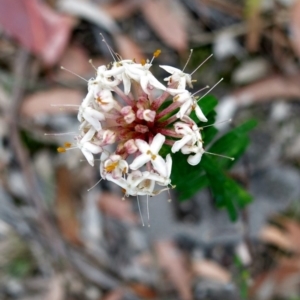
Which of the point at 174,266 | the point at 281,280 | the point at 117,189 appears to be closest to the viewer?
the point at 281,280

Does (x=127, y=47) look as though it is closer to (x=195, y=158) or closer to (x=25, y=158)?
(x=25, y=158)

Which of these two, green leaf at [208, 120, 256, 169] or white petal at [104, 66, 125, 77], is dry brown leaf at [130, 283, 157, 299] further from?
white petal at [104, 66, 125, 77]

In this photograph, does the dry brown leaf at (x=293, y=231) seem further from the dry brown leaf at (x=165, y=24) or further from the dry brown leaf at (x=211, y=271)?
the dry brown leaf at (x=165, y=24)

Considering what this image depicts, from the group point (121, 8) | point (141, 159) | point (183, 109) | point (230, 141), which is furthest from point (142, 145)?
point (121, 8)

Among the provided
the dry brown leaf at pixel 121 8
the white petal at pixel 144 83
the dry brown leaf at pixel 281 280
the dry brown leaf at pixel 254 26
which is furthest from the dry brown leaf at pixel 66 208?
the white petal at pixel 144 83

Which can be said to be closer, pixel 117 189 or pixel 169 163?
pixel 169 163

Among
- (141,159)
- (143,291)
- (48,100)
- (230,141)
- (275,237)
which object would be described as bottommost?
(143,291)

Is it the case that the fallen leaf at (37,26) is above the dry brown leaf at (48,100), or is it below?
above

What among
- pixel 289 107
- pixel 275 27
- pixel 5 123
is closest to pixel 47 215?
pixel 5 123
